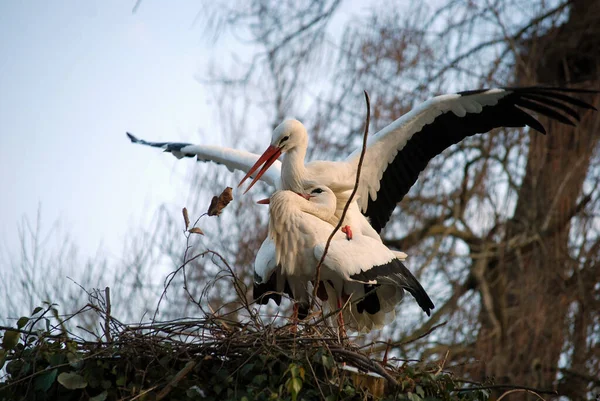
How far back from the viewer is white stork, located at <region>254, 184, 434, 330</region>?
13.3 ft

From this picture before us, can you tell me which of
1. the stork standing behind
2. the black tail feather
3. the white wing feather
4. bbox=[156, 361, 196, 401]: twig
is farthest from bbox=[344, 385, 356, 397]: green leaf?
the white wing feather

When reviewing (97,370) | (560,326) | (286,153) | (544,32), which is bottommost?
(97,370)

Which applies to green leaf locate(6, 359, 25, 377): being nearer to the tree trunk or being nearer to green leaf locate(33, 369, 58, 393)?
green leaf locate(33, 369, 58, 393)

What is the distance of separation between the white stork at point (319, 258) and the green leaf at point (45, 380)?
158 centimetres

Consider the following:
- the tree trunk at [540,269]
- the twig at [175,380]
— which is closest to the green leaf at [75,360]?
the twig at [175,380]

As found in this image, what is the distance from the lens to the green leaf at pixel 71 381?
9.11 ft

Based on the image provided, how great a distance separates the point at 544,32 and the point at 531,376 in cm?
411

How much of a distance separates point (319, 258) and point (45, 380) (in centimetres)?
162

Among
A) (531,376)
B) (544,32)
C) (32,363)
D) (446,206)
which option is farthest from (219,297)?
(32,363)

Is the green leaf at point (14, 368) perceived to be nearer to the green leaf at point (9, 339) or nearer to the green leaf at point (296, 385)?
the green leaf at point (9, 339)

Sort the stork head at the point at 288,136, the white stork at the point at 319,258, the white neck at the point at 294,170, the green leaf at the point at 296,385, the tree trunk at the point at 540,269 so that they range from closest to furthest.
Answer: the green leaf at the point at 296,385
the white stork at the point at 319,258
the white neck at the point at 294,170
the stork head at the point at 288,136
the tree trunk at the point at 540,269

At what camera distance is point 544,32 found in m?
9.39

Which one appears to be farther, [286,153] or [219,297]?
[219,297]

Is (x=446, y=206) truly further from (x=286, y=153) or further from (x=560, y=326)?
(x=286, y=153)
